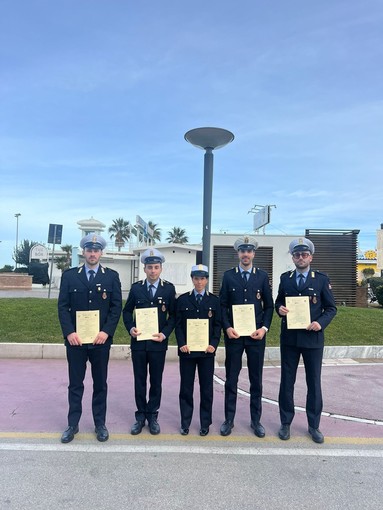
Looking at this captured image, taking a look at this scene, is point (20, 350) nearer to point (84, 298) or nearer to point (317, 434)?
point (84, 298)

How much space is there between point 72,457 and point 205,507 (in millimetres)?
1456

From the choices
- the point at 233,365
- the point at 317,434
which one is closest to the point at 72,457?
the point at 233,365

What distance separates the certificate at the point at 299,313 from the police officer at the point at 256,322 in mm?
248

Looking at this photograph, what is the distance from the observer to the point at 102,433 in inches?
170

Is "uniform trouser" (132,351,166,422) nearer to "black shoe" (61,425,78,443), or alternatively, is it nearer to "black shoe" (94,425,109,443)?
"black shoe" (94,425,109,443)

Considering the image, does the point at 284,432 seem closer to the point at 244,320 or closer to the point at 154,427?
the point at 244,320

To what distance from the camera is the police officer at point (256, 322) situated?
14.9 feet

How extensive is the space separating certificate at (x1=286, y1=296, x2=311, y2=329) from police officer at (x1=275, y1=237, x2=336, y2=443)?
1.8 inches

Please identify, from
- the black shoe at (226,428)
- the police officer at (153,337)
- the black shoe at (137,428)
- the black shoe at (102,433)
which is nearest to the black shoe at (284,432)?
the black shoe at (226,428)

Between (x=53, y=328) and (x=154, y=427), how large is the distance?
5.57 m

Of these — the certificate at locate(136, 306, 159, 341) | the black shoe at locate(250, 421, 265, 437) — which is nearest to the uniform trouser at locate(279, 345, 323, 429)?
the black shoe at locate(250, 421, 265, 437)

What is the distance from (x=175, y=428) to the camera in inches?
186

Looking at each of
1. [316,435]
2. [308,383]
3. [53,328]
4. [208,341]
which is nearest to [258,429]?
[316,435]

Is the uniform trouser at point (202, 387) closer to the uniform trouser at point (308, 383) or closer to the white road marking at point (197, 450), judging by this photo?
the white road marking at point (197, 450)
